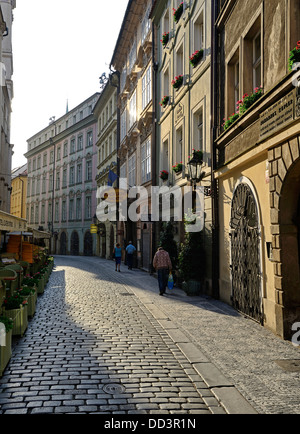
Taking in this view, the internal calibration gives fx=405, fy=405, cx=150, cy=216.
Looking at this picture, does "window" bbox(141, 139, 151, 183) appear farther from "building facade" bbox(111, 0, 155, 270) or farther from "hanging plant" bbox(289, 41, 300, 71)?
"hanging plant" bbox(289, 41, 300, 71)

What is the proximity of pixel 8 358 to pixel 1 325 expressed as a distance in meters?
0.46

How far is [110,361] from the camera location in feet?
19.0

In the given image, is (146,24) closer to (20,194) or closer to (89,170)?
(89,170)

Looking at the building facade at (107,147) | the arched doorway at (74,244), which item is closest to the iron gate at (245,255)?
the building facade at (107,147)

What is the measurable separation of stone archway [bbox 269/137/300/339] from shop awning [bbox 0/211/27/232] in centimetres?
528

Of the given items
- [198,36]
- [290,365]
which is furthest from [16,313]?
[198,36]

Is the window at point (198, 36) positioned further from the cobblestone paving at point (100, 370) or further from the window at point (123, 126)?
the window at point (123, 126)

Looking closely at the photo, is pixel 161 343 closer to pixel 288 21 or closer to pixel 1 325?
pixel 1 325

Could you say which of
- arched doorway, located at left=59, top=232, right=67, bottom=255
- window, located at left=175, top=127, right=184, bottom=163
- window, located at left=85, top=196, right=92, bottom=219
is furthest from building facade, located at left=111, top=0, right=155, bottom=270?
arched doorway, located at left=59, top=232, right=67, bottom=255

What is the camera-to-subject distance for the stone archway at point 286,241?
7.16 meters

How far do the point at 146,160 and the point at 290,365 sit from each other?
17.3m

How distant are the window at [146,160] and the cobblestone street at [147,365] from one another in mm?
12224

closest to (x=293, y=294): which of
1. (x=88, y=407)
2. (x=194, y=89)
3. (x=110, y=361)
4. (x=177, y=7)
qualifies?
(x=110, y=361)

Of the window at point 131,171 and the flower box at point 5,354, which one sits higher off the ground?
the window at point 131,171
